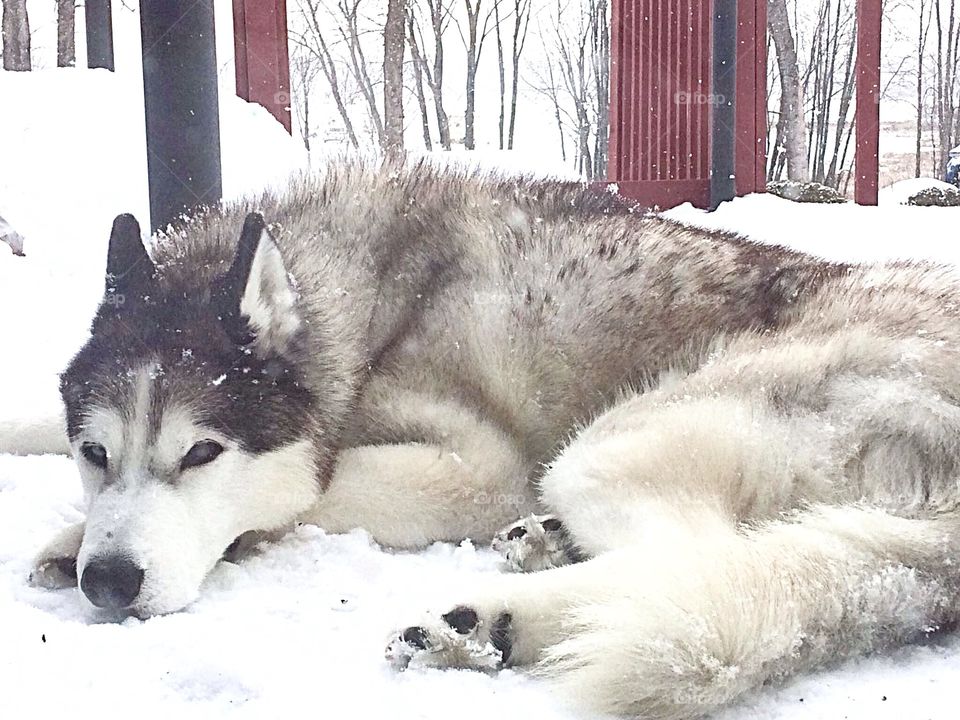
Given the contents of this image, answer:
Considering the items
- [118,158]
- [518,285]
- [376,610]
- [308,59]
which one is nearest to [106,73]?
[118,158]

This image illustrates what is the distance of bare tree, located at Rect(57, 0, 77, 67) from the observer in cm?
1252

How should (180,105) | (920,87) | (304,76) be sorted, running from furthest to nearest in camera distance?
1. (920,87)
2. (304,76)
3. (180,105)

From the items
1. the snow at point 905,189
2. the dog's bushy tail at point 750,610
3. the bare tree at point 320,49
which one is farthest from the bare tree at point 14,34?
the dog's bushy tail at point 750,610

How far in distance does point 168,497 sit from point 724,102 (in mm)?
7026

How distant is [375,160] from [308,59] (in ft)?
31.7

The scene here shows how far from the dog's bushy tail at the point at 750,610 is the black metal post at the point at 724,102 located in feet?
22.1

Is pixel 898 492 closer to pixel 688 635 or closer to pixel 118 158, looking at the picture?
pixel 688 635

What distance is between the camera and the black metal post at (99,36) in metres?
11.6

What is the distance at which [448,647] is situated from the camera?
4.80ft

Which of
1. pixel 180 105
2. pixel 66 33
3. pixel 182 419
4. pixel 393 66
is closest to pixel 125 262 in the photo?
pixel 182 419

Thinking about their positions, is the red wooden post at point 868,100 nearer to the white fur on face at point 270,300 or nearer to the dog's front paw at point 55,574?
the white fur on face at point 270,300

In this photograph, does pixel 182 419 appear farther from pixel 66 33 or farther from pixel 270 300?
pixel 66 33

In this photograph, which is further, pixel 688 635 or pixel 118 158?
pixel 118 158

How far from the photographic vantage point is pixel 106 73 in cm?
945
